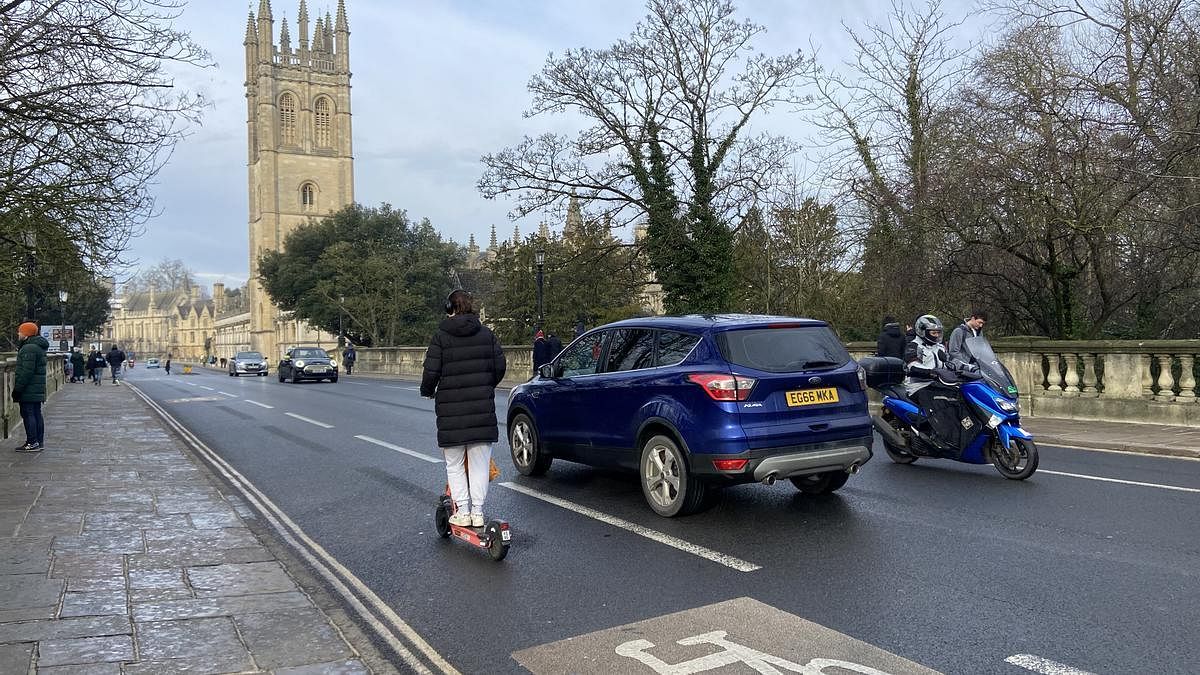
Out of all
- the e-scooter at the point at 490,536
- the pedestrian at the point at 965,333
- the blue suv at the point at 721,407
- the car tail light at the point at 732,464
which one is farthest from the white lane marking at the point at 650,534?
the pedestrian at the point at 965,333

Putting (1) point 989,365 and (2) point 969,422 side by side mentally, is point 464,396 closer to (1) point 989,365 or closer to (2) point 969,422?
(2) point 969,422

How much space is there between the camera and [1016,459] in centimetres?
866

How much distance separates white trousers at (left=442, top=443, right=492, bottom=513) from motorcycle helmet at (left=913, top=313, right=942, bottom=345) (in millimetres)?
5515

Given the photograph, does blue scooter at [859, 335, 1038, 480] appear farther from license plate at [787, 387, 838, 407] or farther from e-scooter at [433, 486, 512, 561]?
e-scooter at [433, 486, 512, 561]

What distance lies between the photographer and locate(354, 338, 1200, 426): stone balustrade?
12781 millimetres

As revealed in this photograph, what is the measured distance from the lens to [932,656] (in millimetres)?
4051

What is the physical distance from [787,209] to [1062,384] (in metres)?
21.0

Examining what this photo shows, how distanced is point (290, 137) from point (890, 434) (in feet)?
353

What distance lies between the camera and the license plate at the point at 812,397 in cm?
695

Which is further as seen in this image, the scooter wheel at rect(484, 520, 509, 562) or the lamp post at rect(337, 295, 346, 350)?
the lamp post at rect(337, 295, 346, 350)

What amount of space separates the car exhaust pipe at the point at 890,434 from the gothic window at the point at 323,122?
10744 centimetres

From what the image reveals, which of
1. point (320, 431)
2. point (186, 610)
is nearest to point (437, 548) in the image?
point (186, 610)

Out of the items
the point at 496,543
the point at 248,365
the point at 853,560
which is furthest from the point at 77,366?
the point at 853,560

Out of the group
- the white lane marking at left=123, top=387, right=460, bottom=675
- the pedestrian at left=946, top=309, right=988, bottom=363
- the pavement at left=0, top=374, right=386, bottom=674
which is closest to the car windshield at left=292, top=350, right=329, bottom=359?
the pavement at left=0, top=374, right=386, bottom=674
